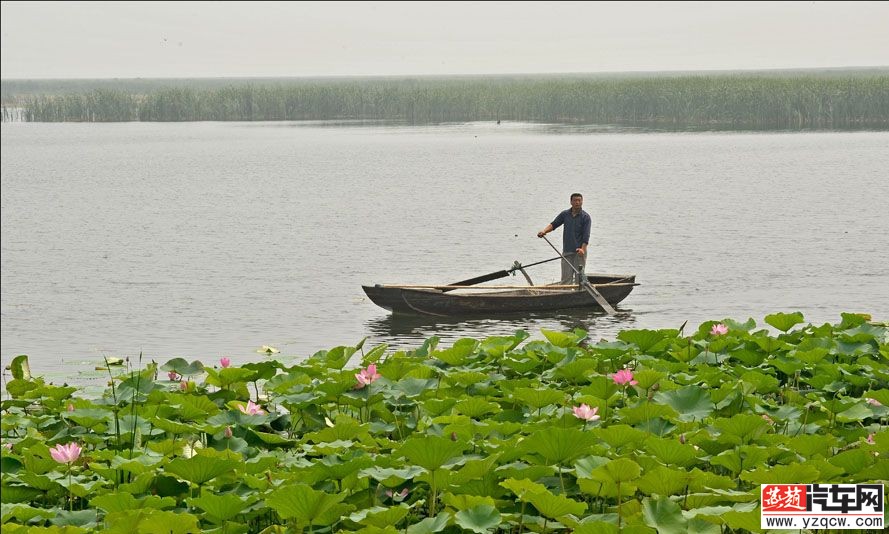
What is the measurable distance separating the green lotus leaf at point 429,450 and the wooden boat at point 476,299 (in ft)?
37.6

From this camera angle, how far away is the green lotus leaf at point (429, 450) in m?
4.76

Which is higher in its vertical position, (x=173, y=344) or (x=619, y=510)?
(x=619, y=510)

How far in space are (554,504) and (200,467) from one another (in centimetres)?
147

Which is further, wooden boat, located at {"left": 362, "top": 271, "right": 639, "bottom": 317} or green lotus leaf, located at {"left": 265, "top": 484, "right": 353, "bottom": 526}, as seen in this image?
wooden boat, located at {"left": 362, "top": 271, "right": 639, "bottom": 317}

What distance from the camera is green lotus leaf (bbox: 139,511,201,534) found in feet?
14.1

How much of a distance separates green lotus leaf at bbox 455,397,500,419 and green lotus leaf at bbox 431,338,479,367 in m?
1.56

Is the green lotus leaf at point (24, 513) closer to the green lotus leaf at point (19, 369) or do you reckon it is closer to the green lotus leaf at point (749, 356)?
the green lotus leaf at point (19, 369)

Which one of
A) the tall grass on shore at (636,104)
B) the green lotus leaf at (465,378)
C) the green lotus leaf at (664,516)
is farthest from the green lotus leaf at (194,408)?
the tall grass on shore at (636,104)

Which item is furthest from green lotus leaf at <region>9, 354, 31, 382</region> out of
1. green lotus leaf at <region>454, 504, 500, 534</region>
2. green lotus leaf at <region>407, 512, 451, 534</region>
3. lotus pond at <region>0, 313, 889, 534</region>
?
green lotus leaf at <region>454, 504, 500, 534</region>

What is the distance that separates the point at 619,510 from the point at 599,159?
154ft

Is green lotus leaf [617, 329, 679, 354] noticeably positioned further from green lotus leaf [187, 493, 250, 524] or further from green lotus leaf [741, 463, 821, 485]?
green lotus leaf [187, 493, 250, 524]

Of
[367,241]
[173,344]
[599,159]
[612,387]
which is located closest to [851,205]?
[367,241]

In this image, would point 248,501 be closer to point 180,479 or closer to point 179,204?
point 180,479

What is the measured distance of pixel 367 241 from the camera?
27.5 m
